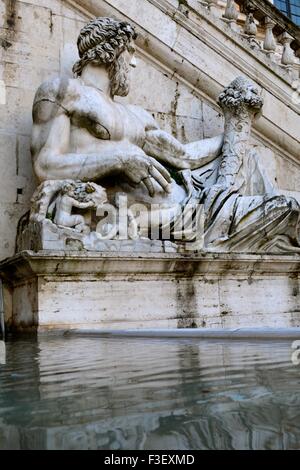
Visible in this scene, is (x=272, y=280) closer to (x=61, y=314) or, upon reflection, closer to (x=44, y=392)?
(x=61, y=314)

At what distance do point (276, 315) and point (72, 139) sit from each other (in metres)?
2.28

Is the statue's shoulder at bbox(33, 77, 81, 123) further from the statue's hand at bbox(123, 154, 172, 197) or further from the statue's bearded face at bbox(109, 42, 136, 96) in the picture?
the statue's hand at bbox(123, 154, 172, 197)

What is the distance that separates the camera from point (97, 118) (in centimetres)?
486

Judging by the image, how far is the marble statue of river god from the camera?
4.50 meters

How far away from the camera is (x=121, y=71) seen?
5.27 metres

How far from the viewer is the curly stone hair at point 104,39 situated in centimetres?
504

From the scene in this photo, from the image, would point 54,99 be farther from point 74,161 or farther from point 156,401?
point 156,401

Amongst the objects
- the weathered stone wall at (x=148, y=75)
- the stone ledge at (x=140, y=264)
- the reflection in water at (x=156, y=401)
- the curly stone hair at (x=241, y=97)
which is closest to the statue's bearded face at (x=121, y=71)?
the weathered stone wall at (x=148, y=75)

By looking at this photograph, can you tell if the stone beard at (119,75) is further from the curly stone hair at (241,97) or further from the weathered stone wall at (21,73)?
the curly stone hair at (241,97)

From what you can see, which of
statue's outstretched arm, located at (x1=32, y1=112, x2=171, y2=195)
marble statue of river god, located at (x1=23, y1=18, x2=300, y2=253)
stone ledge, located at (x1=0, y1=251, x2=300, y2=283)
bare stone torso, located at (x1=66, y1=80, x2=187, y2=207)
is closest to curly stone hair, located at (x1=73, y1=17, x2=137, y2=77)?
marble statue of river god, located at (x1=23, y1=18, x2=300, y2=253)

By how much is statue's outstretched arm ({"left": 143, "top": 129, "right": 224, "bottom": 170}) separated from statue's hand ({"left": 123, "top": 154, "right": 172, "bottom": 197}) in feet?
2.06

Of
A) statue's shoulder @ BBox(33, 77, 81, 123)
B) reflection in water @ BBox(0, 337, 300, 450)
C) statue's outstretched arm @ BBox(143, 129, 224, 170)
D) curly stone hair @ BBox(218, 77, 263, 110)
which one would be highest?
curly stone hair @ BBox(218, 77, 263, 110)


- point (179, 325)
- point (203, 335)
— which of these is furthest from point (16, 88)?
Answer: point (203, 335)

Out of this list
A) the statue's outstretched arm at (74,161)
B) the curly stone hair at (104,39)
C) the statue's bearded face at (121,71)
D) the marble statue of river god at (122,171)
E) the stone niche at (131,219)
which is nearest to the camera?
the stone niche at (131,219)
